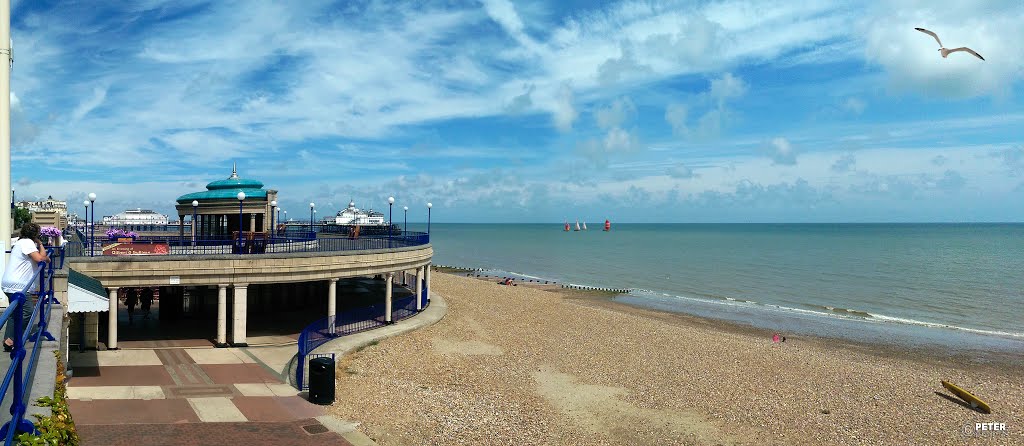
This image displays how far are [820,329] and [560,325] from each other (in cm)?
1633

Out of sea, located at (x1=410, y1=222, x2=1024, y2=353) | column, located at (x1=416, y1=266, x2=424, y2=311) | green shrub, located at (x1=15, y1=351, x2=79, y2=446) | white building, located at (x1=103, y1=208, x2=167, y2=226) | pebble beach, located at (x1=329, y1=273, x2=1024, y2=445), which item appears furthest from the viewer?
white building, located at (x1=103, y1=208, x2=167, y2=226)

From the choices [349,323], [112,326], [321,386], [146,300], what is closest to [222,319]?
[112,326]

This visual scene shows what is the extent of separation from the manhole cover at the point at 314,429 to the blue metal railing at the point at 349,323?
149 inches

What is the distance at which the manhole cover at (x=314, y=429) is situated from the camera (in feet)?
40.5

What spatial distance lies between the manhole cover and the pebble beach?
31.1 inches

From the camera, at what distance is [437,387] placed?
16.9 metres

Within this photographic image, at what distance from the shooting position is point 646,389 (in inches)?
723

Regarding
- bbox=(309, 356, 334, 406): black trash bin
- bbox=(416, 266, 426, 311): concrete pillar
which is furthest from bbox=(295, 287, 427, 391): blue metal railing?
bbox=(309, 356, 334, 406): black trash bin

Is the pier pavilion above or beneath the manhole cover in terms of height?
above

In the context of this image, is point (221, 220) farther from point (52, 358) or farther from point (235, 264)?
point (52, 358)

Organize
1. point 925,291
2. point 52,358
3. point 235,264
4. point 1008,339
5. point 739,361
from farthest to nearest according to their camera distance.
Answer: point 925,291, point 1008,339, point 739,361, point 235,264, point 52,358

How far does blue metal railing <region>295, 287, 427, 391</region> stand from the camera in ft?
64.2

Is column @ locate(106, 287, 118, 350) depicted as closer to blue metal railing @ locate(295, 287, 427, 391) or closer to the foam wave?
blue metal railing @ locate(295, 287, 427, 391)

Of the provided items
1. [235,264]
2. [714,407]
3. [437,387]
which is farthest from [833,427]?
[235,264]
